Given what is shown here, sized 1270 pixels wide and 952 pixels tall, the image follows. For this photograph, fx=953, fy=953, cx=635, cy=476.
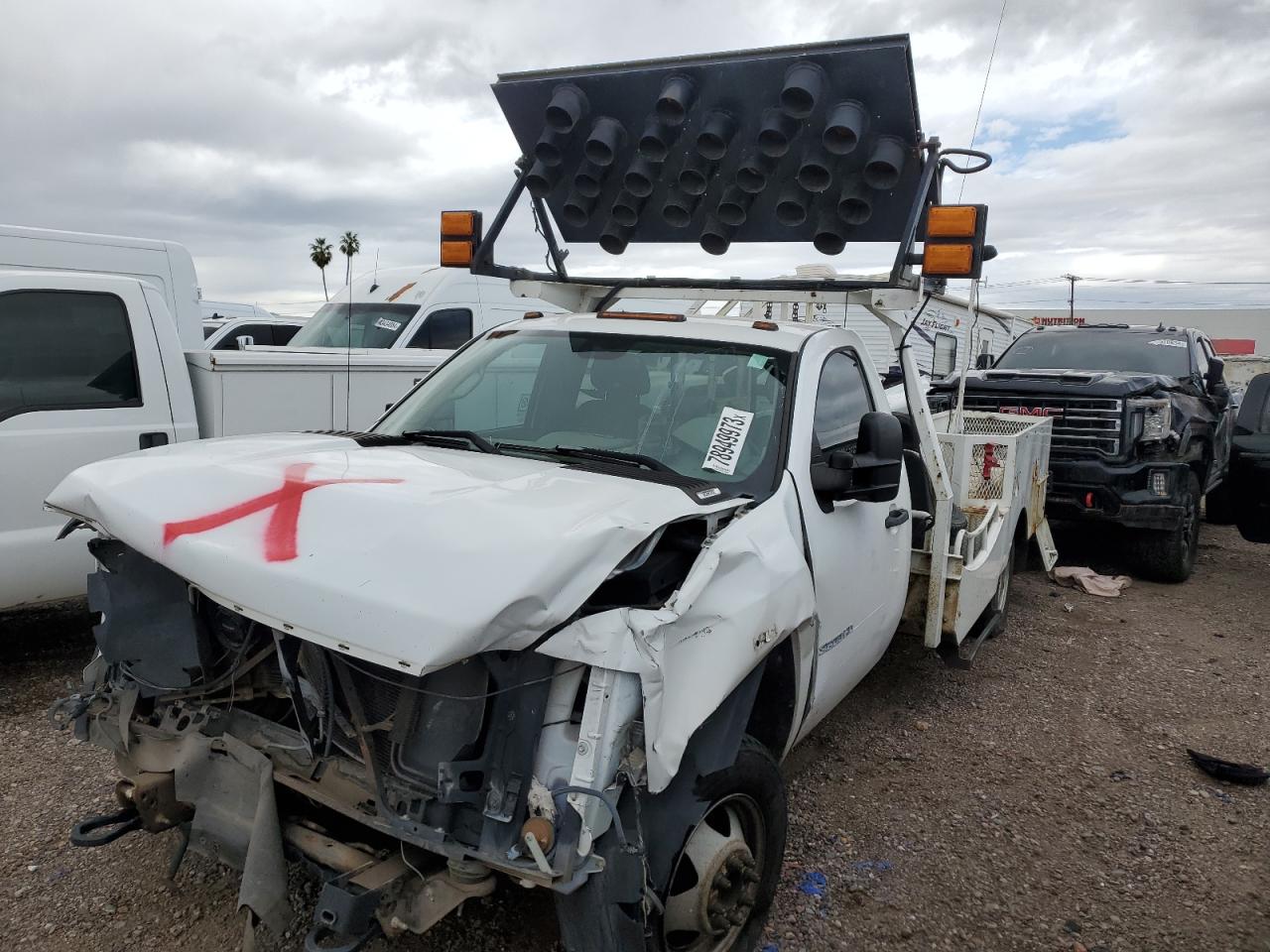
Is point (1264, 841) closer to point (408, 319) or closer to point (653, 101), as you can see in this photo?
point (653, 101)

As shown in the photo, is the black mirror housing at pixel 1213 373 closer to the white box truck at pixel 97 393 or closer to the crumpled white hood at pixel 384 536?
the white box truck at pixel 97 393

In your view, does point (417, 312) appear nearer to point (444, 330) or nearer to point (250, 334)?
point (444, 330)

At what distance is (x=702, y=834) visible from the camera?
8.61 ft

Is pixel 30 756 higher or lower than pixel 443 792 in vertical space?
lower

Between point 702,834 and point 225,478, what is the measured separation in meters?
1.66

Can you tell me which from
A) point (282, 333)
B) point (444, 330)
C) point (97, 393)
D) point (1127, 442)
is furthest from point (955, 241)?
point (282, 333)

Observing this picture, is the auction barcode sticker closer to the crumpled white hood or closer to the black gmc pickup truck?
the crumpled white hood

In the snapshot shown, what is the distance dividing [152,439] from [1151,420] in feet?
23.8

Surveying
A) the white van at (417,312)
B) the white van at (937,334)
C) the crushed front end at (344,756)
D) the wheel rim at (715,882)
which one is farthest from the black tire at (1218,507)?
the crushed front end at (344,756)

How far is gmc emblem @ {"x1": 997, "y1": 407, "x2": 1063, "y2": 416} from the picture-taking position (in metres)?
8.06

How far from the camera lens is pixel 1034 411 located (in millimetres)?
8164

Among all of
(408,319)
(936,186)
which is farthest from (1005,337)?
(936,186)

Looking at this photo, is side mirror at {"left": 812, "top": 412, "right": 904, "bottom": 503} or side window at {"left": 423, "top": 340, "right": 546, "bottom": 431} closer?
side mirror at {"left": 812, "top": 412, "right": 904, "bottom": 503}

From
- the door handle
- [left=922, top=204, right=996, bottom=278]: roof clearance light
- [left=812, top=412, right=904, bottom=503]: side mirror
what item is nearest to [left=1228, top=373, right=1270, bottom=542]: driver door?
[left=922, top=204, right=996, bottom=278]: roof clearance light
